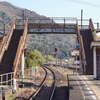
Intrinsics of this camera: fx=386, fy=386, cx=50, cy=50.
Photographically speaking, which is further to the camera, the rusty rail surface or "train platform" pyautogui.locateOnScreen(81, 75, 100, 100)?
the rusty rail surface

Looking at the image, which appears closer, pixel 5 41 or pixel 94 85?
pixel 94 85

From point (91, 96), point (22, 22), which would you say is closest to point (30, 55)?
point (22, 22)

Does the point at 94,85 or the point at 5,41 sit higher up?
the point at 5,41

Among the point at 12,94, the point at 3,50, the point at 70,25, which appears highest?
the point at 70,25

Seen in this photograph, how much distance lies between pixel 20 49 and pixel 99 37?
8224 millimetres

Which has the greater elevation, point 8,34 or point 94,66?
point 8,34

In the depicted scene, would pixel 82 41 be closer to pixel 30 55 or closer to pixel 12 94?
pixel 12 94

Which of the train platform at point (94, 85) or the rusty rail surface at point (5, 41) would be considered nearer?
the train platform at point (94, 85)

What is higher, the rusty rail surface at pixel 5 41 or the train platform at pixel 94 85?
the rusty rail surface at pixel 5 41

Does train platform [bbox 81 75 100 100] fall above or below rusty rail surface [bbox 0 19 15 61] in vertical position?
below

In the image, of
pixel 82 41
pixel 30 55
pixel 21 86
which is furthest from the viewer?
pixel 30 55

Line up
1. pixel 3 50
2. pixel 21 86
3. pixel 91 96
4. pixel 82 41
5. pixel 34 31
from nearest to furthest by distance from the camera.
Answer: pixel 91 96 → pixel 21 86 → pixel 3 50 → pixel 82 41 → pixel 34 31

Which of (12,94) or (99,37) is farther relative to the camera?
(99,37)

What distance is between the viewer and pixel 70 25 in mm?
42906
